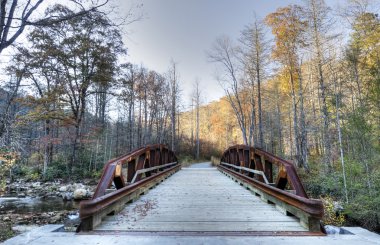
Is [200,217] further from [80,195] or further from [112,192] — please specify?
[80,195]

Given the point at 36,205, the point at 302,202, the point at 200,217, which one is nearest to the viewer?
the point at 302,202

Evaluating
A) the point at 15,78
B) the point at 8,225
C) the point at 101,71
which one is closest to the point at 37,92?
the point at 15,78

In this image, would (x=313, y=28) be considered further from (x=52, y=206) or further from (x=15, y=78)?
(x=15, y=78)

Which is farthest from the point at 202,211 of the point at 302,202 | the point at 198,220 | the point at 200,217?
the point at 302,202

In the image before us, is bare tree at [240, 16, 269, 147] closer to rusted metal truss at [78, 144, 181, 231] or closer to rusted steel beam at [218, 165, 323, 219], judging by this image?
rusted metal truss at [78, 144, 181, 231]

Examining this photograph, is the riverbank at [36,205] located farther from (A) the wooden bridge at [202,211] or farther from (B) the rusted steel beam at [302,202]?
(B) the rusted steel beam at [302,202]

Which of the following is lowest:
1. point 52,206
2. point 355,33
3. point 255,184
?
point 52,206

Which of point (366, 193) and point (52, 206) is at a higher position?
point (366, 193)

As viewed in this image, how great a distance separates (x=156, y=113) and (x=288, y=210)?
2528cm

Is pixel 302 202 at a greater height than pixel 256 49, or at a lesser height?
lesser

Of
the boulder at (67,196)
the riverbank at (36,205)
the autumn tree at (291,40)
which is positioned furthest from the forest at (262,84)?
the boulder at (67,196)

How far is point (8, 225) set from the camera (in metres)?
6.54

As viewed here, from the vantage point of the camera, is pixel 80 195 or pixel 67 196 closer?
pixel 80 195

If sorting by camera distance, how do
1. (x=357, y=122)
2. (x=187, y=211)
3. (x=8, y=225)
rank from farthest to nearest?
(x=8, y=225) < (x=357, y=122) < (x=187, y=211)
